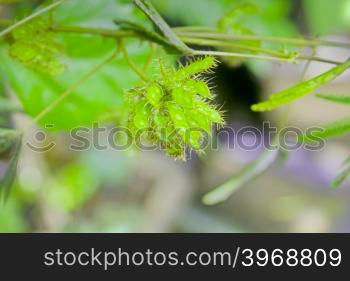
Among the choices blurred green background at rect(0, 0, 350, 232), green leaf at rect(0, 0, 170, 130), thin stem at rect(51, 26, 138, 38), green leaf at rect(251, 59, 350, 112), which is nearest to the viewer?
green leaf at rect(251, 59, 350, 112)

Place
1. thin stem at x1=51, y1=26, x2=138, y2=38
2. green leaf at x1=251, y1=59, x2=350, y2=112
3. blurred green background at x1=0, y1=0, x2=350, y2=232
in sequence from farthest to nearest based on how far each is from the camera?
blurred green background at x1=0, y1=0, x2=350, y2=232 → thin stem at x1=51, y1=26, x2=138, y2=38 → green leaf at x1=251, y1=59, x2=350, y2=112

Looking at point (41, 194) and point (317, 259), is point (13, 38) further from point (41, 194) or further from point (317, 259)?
point (41, 194)

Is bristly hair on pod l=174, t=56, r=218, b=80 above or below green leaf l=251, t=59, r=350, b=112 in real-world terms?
above

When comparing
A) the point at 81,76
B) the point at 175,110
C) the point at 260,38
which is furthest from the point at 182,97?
the point at 81,76

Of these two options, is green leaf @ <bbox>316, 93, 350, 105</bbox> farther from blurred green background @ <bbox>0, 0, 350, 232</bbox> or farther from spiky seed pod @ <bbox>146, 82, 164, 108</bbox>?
blurred green background @ <bbox>0, 0, 350, 232</bbox>

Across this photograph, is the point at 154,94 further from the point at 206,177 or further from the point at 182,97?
the point at 206,177

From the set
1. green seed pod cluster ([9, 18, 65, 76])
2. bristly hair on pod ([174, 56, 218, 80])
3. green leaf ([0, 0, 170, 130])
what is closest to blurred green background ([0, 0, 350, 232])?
green leaf ([0, 0, 170, 130])

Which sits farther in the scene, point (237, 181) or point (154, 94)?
point (237, 181)
